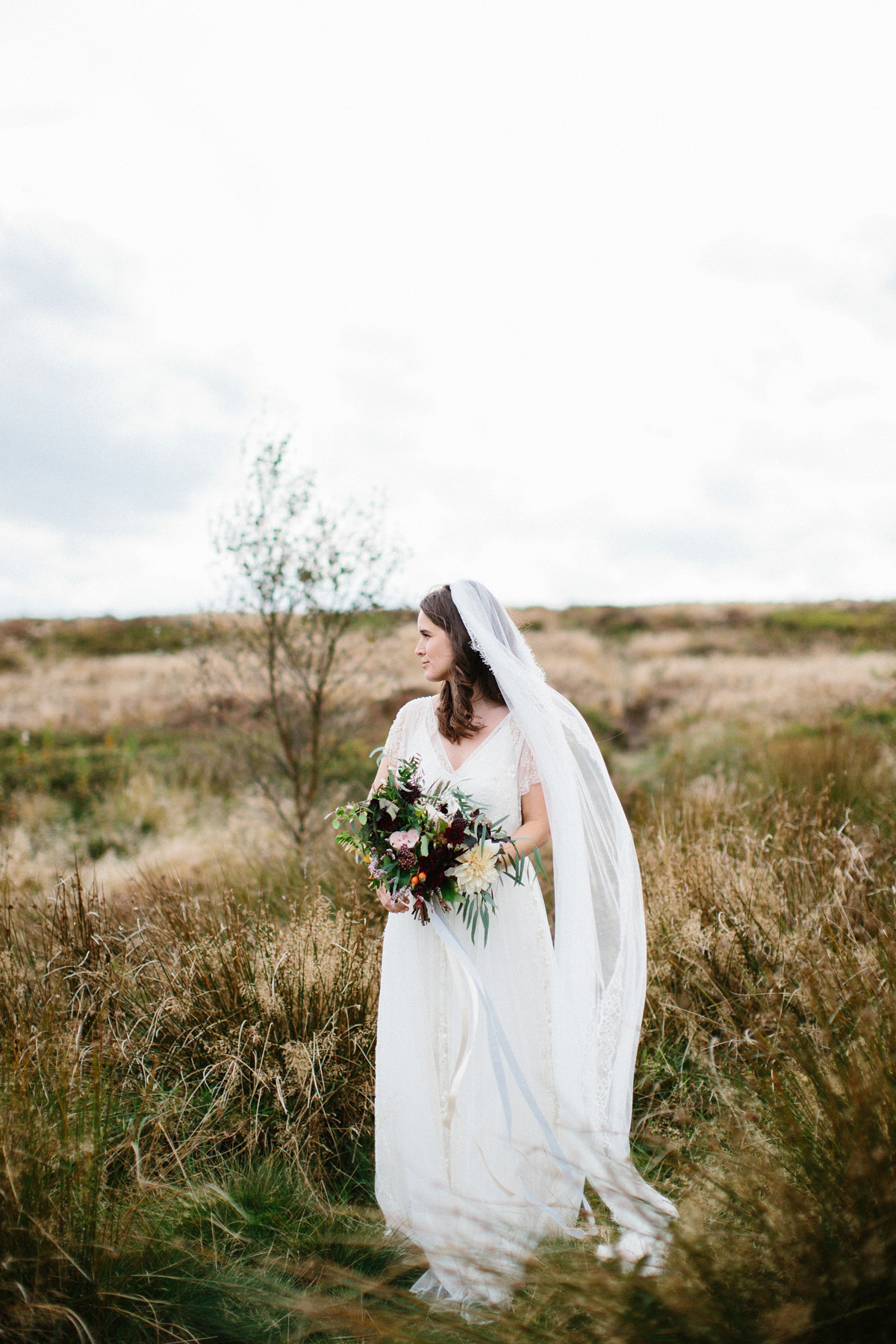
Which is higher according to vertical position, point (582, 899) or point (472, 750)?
point (472, 750)

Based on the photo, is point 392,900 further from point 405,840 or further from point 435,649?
point 435,649

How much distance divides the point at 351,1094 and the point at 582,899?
1.52 metres

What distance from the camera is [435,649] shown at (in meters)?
3.48

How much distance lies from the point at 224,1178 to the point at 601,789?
85.2 inches

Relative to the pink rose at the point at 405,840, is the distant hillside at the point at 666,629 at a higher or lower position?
higher

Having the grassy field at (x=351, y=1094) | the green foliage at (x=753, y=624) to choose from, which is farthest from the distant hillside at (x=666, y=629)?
the grassy field at (x=351, y=1094)

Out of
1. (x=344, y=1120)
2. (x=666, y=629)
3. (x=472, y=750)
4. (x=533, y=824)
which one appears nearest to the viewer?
(x=533, y=824)

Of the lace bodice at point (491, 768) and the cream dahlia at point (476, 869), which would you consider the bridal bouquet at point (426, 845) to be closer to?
the cream dahlia at point (476, 869)

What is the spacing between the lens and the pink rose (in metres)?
3.04

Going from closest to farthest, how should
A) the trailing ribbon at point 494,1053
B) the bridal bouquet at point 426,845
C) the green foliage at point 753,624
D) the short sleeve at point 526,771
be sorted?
1. the bridal bouquet at point 426,845
2. the trailing ribbon at point 494,1053
3. the short sleeve at point 526,771
4. the green foliage at point 753,624

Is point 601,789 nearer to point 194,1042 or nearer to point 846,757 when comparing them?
point 194,1042

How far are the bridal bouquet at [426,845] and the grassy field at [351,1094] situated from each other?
0.96m

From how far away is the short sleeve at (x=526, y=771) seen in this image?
3447 mm

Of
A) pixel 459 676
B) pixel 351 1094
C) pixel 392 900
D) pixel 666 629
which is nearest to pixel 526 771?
pixel 459 676
